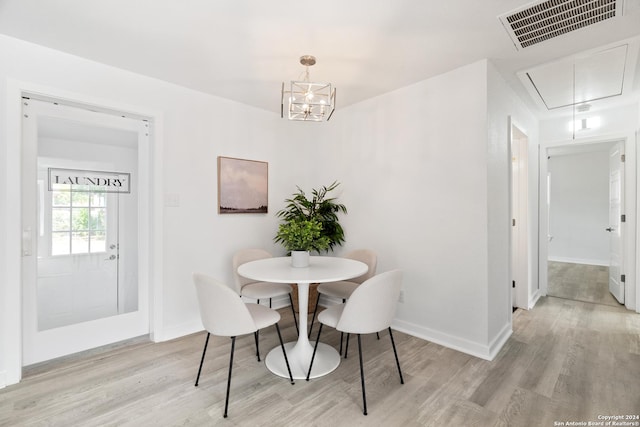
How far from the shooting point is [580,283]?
499cm

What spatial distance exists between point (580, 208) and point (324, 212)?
257 inches

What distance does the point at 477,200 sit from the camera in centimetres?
260

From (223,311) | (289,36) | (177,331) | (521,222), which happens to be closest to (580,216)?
(521,222)

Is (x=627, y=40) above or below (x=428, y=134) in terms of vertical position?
above

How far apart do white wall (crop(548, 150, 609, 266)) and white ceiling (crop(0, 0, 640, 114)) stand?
4.78 m

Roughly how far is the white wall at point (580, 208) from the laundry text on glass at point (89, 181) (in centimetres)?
842

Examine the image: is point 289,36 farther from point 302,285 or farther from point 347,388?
point 347,388

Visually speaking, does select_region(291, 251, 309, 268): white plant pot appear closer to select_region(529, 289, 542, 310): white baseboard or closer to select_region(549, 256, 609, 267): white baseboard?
select_region(529, 289, 542, 310): white baseboard

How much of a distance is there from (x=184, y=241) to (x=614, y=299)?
17.9 ft

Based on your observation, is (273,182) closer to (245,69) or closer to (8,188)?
(245,69)

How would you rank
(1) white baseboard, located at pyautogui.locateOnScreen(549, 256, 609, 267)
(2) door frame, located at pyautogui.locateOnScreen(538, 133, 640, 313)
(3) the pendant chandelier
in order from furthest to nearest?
(1) white baseboard, located at pyautogui.locateOnScreen(549, 256, 609, 267)
(2) door frame, located at pyautogui.locateOnScreen(538, 133, 640, 313)
(3) the pendant chandelier

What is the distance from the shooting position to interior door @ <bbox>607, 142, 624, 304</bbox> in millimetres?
3840

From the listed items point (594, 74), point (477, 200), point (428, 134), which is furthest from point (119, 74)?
point (594, 74)

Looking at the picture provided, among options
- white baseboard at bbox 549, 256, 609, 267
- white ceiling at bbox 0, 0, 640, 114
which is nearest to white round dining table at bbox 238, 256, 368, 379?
white ceiling at bbox 0, 0, 640, 114
